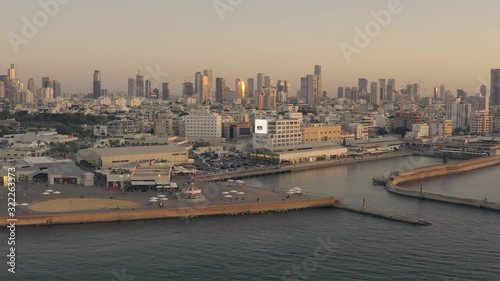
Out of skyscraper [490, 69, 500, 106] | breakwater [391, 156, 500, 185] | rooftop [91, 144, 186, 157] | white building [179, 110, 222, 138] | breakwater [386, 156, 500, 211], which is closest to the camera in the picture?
breakwater [386, 156, 500, 211]

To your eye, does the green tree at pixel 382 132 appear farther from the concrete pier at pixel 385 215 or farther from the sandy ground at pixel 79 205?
the sandy ground at pixel 79 205

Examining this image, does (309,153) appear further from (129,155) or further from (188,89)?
(188,89)

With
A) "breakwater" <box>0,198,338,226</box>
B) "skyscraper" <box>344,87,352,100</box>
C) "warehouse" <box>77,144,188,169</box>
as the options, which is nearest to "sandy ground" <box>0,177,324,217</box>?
"breakwater" <box>0,198,338,226</box>

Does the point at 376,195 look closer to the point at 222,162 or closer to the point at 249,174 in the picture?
the point at 249,174

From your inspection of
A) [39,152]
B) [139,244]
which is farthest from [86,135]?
[139,244]

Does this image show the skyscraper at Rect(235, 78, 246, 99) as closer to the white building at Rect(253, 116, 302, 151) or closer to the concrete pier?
the white building at Rect(253, 116, 302, 151)

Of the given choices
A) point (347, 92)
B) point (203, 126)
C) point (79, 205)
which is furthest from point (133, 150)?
point (347, 92)

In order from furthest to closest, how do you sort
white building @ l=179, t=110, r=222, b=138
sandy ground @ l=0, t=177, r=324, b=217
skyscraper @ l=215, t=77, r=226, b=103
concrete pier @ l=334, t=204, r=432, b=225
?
skyscraper @ l=215, t=77, r=226, b=103 → white building @ l=179, t=110, r=222, b=138 → sandy ground @ l=0, t=177, r=324, b=217 → concrete pier @ l=334, t=204, r=432, b=225
